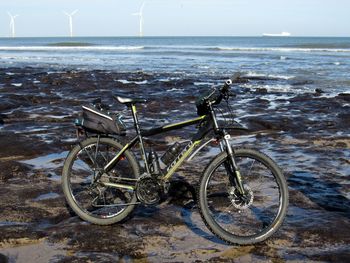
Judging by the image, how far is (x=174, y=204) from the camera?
5754 mm

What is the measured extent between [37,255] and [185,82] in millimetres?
19190

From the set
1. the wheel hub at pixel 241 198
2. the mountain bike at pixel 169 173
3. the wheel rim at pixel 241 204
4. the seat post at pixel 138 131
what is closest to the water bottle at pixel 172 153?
the mountain bike at pixel 169 173

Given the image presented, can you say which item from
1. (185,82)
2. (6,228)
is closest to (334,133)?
(6,228)

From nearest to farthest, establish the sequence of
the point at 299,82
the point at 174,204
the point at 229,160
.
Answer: the point at 229,160 → the point at 174,204 → the point at 299,82

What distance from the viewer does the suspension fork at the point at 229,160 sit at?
4602 millimetres

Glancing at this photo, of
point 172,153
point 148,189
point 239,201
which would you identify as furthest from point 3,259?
point 239,201

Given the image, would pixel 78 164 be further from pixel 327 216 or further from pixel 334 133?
pixel 334 133

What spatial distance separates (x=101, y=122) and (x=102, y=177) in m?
0.59

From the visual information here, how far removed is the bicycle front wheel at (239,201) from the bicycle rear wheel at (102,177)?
2.68ft

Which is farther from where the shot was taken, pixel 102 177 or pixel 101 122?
pixel 102 177

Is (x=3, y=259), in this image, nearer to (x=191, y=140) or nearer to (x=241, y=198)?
(x=191, y=140)

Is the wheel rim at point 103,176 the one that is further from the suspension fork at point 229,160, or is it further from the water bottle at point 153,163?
the suspension fork at point 229,160

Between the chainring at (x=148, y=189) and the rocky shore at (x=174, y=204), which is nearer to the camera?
the rocky shore at (x=174, y=204)

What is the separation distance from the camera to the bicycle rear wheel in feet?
16.5
